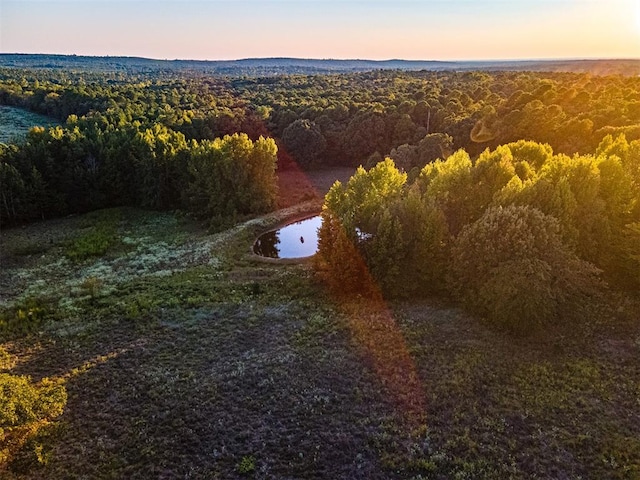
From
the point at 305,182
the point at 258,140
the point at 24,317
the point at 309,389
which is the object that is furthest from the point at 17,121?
the point at 309,389

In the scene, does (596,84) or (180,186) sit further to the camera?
(596,84)

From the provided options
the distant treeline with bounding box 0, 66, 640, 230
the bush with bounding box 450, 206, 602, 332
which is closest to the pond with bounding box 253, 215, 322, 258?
the distant treeline with bounding box 0, 66, 640, 230

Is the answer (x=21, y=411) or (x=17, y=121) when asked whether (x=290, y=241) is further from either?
(x=17, y=121)

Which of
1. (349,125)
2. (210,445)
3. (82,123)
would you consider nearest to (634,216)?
(210,445)

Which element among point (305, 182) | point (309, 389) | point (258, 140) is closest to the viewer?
point (309, 389)

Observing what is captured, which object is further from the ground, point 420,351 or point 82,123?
point 82,123

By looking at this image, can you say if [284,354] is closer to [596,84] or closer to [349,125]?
[349,125]

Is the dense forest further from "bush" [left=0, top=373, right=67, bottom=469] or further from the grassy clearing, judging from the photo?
"bush" [left=0, top=373, right=67, bottom=469]
